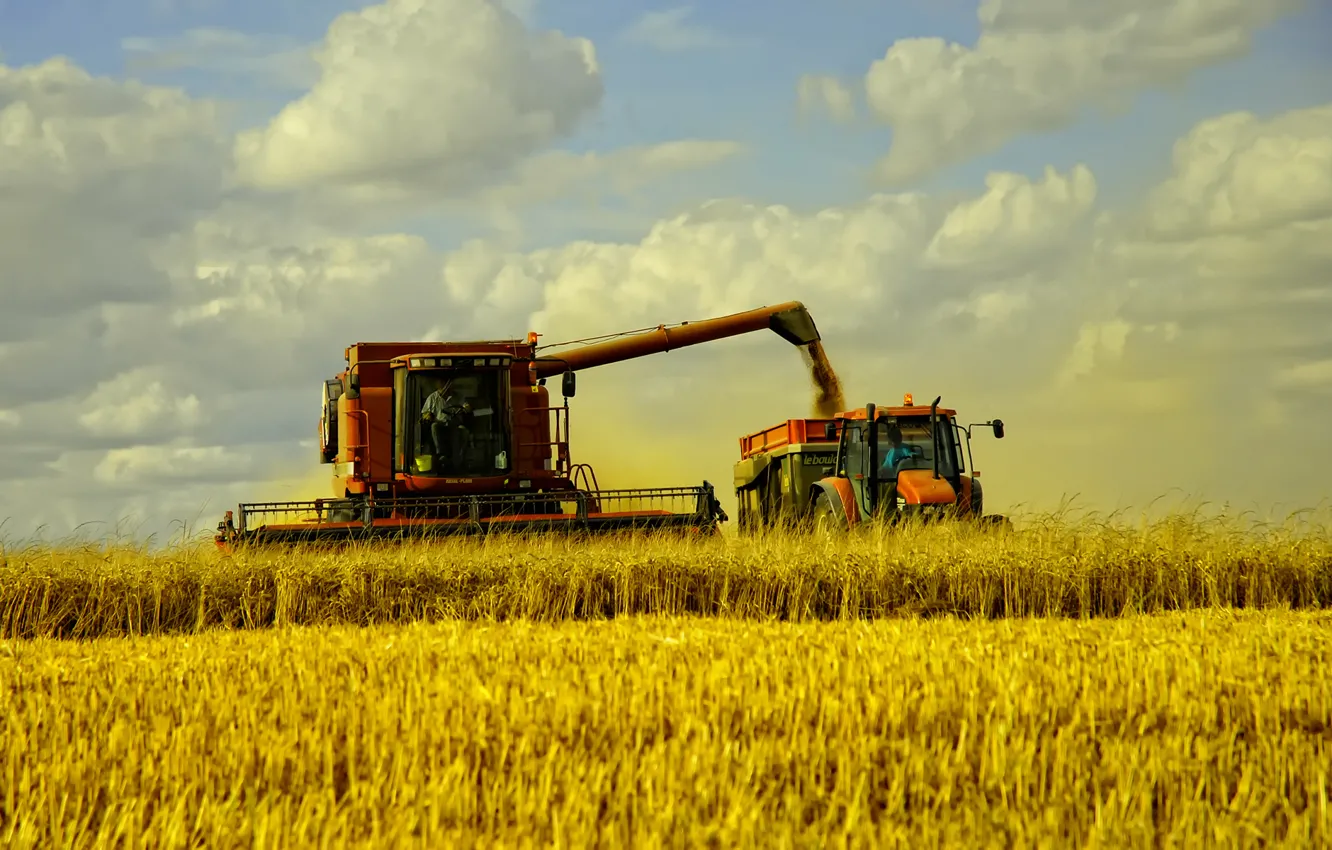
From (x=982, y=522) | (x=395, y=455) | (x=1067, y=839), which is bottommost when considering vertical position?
(x=1067, y=839)

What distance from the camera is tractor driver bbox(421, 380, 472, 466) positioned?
48.6 feet

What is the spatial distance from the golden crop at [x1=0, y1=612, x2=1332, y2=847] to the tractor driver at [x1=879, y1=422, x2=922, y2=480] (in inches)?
257

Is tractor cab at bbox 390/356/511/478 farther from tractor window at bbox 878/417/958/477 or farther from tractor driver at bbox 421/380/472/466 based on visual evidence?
tractor window at bbox 878/417/958/477

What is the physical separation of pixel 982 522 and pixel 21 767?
9.28m

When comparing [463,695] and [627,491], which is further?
[627,491]

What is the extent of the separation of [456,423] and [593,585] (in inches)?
174

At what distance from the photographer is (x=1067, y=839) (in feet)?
13.5

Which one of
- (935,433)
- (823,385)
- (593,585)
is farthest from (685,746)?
(823,385)

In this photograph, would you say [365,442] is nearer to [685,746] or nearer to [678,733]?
[678,733]

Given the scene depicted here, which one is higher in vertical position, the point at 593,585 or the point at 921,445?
the point at 921,445

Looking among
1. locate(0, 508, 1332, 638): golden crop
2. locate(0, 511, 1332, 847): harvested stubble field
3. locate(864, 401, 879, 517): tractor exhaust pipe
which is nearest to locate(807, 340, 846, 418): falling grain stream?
locate(864, 401, 879, 517): tractor exhaust pipe

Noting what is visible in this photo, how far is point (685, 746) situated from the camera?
4.96 meters

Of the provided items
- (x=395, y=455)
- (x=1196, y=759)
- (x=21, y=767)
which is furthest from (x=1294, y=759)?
(x=395, y=455)

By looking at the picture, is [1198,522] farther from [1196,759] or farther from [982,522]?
[1196,759]
